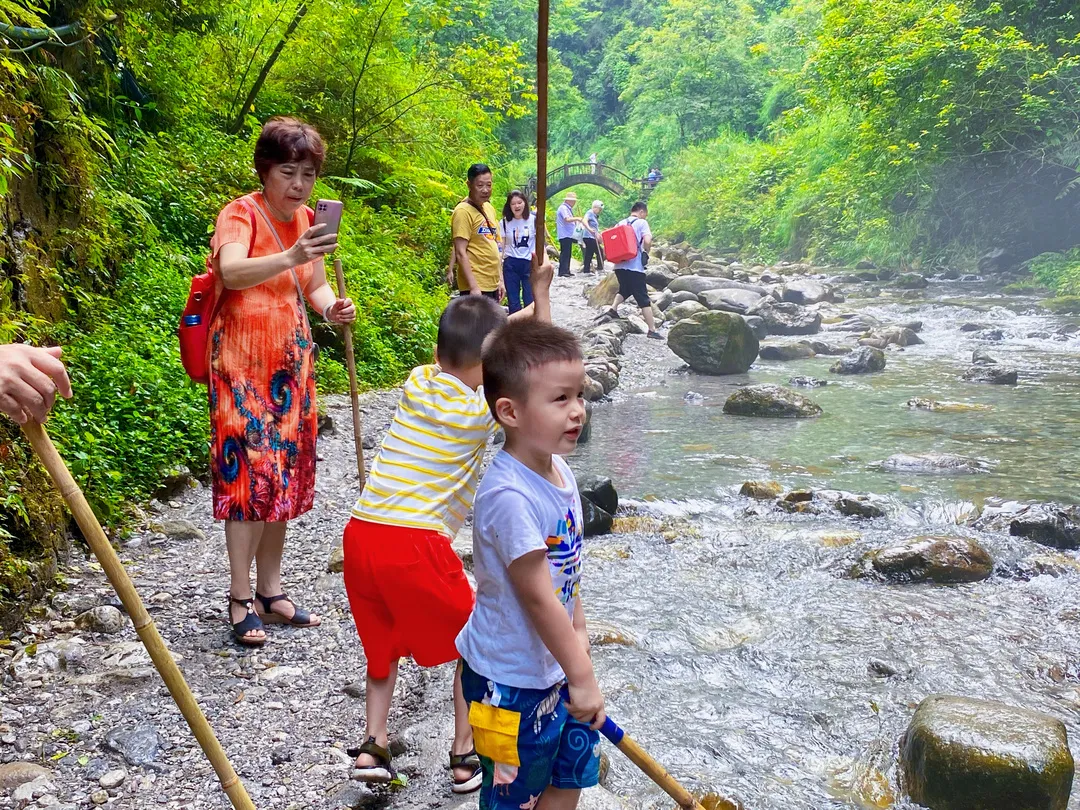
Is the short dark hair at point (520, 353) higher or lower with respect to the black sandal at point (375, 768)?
higher

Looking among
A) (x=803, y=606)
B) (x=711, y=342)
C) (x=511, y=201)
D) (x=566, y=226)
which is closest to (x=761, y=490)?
(x=803, y=606)

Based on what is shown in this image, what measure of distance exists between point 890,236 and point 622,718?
87.6ft

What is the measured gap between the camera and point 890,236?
90.9 feet

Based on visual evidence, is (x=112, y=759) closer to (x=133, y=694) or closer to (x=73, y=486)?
(x=133, y=694)

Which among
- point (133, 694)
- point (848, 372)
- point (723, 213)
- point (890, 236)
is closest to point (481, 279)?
point (133, 694)

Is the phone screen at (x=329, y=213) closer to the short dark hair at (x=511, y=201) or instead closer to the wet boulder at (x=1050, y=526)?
the wet boulder at (x=1050, y=526)

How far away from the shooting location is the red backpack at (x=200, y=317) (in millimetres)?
3518

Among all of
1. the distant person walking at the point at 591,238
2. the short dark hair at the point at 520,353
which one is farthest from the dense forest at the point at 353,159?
the distant person walking at the point at 591,238

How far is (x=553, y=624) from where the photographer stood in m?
1.98

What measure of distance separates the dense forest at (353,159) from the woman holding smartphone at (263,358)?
1035mm

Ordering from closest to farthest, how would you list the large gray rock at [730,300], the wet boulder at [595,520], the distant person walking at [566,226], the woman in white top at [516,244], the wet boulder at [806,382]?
the wet boulder at [595,520]
the woman in white top at [516,244]
the wet boulder at [806,382]
the large gray rock at [730,300]
the distant person walking at [566,226]

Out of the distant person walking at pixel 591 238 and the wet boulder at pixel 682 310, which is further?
the distant person walking at pixel 591 238

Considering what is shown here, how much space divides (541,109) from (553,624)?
1.20 meters

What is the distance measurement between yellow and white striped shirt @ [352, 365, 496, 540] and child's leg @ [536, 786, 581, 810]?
0.87 meters
